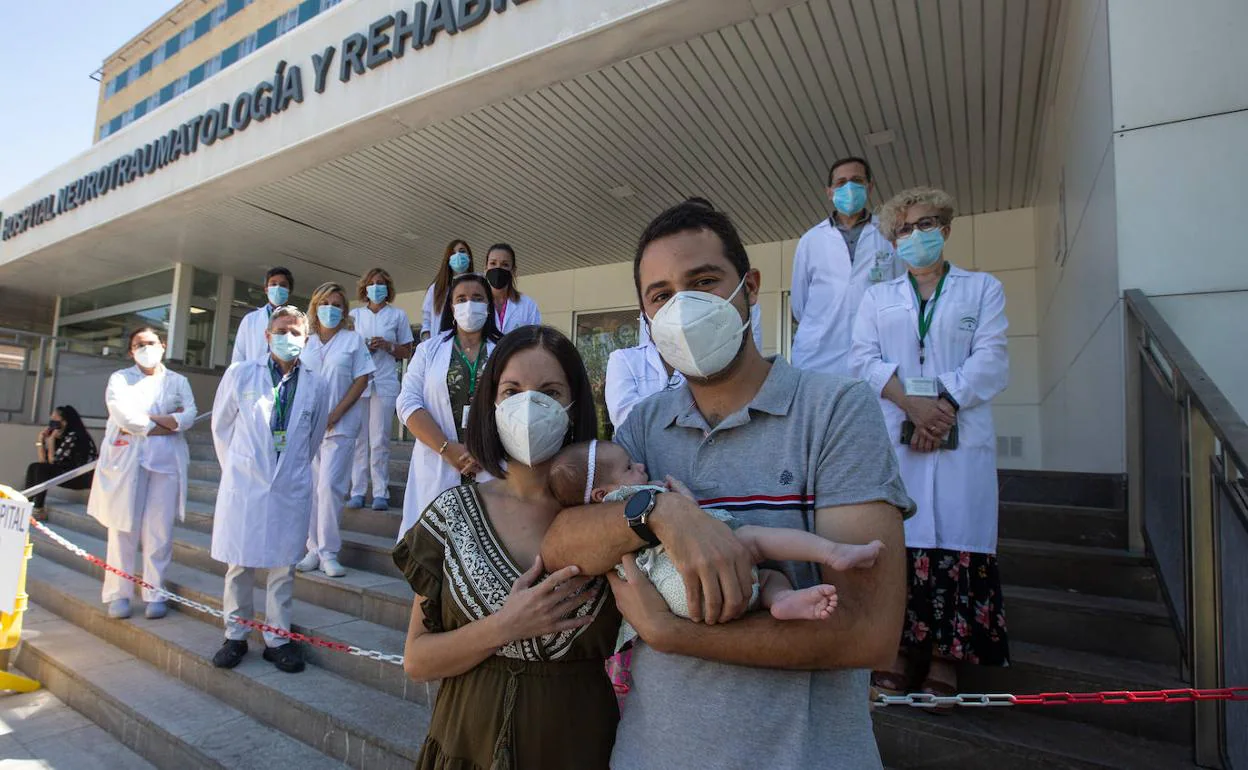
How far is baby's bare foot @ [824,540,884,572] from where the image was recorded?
969mm

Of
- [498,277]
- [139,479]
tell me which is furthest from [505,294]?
[139,479]

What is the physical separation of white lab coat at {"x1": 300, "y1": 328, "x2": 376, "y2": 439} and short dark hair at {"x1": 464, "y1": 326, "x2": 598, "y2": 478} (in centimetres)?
401

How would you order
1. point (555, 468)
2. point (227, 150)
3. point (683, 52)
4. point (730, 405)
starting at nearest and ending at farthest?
point (730, 405), point (555, 468), point (683, 52), point (227, 150)

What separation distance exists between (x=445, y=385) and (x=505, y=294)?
108 centimetres

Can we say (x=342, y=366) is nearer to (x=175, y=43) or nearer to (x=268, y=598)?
(x=268, y=598)

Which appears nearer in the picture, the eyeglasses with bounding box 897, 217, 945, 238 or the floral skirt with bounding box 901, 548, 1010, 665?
the floral skirt with bounding box 901, 548, 1010, 665

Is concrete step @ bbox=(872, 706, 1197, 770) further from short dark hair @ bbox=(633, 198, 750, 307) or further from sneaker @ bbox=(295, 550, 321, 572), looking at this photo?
sneaker @ bbox=(295, 550, 321, 572)

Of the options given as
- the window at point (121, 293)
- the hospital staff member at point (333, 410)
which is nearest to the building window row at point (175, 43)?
the window at point (121, 293)

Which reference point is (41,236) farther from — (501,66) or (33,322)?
(501,66)

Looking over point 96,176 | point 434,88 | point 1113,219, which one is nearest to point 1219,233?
point 1113,219

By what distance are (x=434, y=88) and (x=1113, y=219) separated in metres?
5.80

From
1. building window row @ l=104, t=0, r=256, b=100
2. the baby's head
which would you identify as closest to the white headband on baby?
the baby's head

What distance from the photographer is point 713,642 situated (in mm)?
1064

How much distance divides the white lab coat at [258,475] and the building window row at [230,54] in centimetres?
1385
